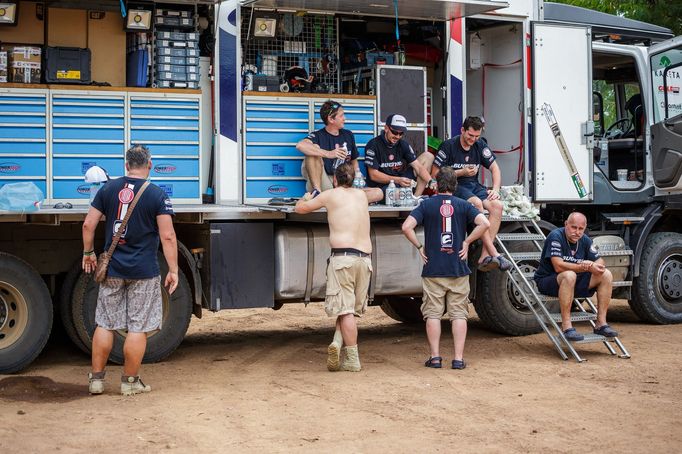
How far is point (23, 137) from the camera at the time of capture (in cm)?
887

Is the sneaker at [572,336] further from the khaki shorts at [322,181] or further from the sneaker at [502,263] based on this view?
the khaki shorts at [322,181]

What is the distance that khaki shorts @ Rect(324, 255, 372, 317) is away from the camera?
864 centimetres

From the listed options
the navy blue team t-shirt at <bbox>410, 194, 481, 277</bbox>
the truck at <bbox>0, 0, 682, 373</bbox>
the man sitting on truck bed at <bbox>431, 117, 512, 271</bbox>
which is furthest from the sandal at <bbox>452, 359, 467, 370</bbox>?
the man sitting on truck bed at <bbox>431, 117, 512, 271</bbox>

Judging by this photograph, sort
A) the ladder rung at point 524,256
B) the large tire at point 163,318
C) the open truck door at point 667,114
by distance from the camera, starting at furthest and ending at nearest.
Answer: the open truck door at point 667,114
the ladder rung at point 524,256
the large tire at point 163,318

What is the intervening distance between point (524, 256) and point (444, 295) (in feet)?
5.09

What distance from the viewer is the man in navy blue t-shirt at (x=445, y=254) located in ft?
28.8

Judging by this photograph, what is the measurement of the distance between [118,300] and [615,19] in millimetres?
6879

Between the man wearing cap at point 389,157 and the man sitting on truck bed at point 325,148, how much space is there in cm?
26

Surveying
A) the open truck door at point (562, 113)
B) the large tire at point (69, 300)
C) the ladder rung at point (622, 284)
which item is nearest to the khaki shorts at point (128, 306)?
the large tire at point (69, 300)

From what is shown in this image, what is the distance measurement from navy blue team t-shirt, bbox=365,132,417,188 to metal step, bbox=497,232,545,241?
1.18m

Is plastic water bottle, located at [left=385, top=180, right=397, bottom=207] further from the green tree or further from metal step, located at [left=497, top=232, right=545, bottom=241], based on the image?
the green tree

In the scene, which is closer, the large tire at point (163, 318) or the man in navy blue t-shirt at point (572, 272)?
the large tire at point (163, 318)

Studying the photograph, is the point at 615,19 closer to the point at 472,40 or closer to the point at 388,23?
the point at 472,40

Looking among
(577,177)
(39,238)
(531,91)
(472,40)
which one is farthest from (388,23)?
(39,238)
